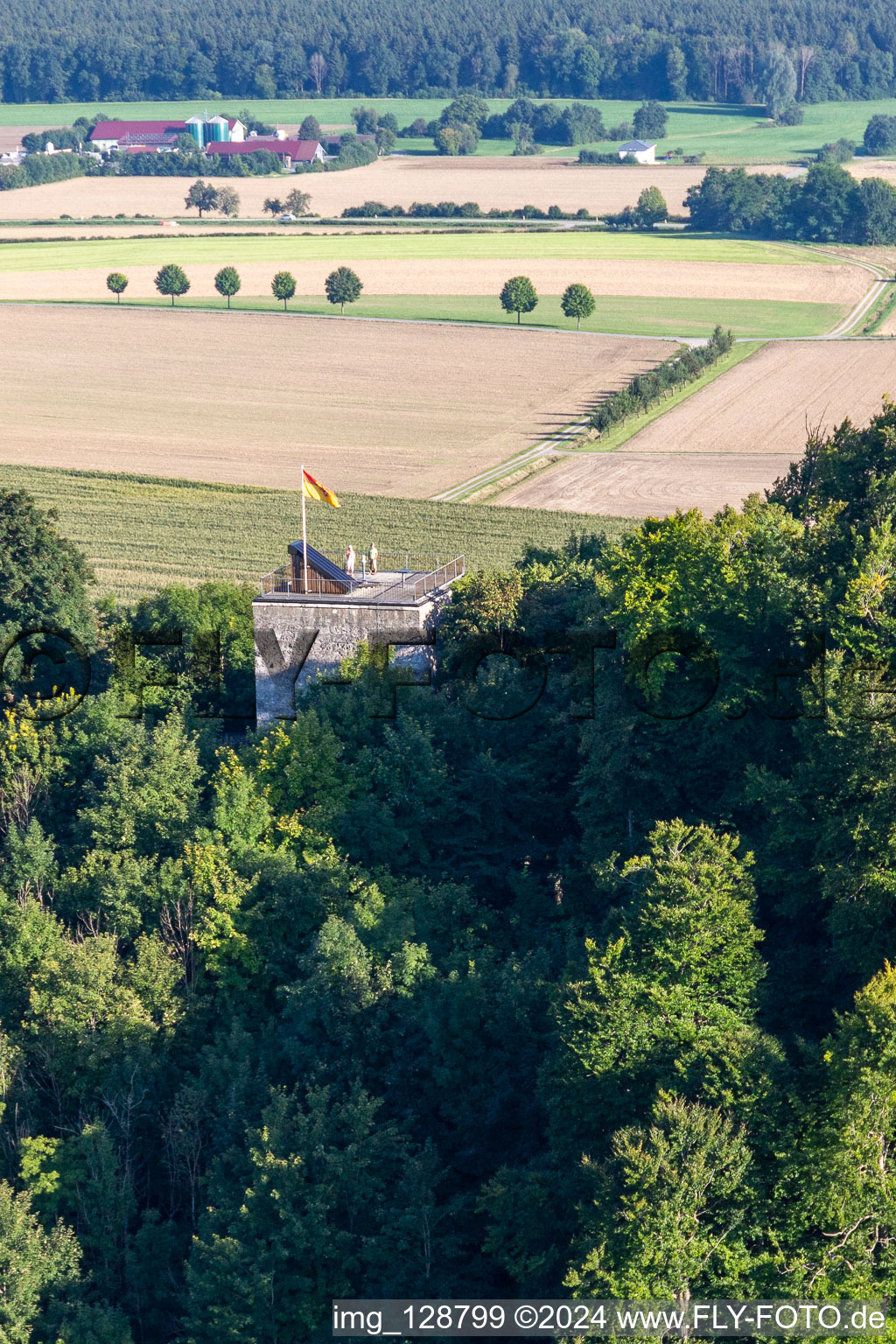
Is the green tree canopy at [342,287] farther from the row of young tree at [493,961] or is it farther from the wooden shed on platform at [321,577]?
the wooden shed on platform at [321,577]

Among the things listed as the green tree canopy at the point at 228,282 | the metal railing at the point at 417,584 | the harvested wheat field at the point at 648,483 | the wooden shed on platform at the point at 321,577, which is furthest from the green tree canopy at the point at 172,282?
the wooden shed on platform at the point at 321,577

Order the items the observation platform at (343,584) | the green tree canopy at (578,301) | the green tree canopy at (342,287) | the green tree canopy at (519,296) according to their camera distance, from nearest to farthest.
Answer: the observation platform at (343,584)
the green tree canopy at (578,301)
the green tree canopy at (519,296)
the green tree canopy at (342,287)

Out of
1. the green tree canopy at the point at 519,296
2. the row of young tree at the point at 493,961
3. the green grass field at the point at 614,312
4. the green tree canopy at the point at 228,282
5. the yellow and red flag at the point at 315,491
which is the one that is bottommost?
the row of young tree at the point at 493,961

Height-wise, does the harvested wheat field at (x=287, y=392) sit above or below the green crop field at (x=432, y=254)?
below

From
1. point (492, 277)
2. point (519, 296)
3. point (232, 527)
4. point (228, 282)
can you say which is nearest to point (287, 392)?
point (519, 296)

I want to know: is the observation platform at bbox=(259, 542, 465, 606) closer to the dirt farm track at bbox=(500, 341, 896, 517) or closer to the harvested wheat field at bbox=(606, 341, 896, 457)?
the dirt farm track at bbox=(500, 341, 896, 517)

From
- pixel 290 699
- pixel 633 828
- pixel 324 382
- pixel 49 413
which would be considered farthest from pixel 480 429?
pixel 633 828
